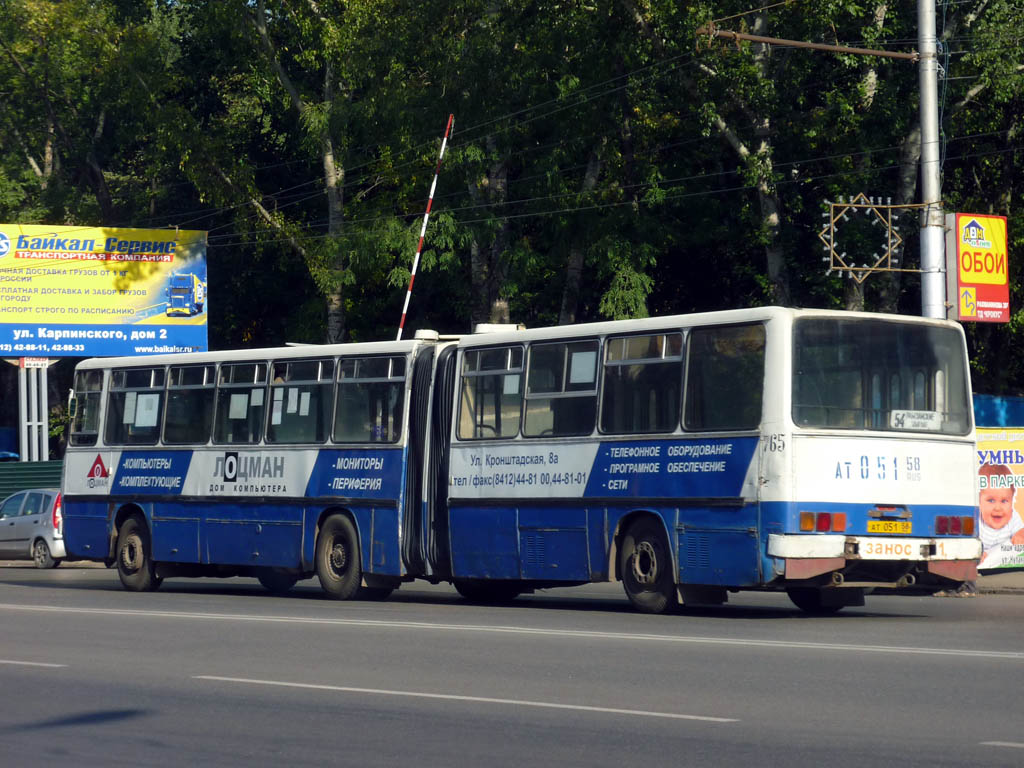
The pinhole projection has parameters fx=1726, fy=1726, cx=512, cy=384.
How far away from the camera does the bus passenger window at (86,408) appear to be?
78.5 ft

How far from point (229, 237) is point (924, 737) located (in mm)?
42599

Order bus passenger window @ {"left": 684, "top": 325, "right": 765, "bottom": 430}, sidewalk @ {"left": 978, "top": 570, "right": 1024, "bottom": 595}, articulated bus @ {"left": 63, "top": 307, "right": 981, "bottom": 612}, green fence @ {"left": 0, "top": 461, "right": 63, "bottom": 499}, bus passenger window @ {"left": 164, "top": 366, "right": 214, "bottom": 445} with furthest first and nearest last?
green fence @ {"left": 0, "top": 461, "right": 63, "bottom": 499} → bus passenger window @ {"left": 164, "top": 366, "right": 214, "bottom": 445} → sidewalk @ {"left": 978, "top": 570, "right": 1024, "bottom": 595} → bus passenger window @ {"left": 684, "top": 325, "right": 765, "bottom": 430} → articulated bus @ {"left": 63, "top": 307, "right": 981, "bottom": 612}

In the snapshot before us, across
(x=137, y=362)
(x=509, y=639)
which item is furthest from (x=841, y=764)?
(x=137, y=362)

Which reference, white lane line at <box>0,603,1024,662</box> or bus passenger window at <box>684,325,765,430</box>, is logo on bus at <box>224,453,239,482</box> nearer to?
white lane line at <box>0,603,1024,662</box>

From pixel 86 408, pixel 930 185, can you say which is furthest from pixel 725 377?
pixel 86 408

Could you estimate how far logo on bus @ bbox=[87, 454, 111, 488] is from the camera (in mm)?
23453

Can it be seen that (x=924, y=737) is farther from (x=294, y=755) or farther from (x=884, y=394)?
(x=884, y=394)

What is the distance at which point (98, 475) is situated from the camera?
23609 mm

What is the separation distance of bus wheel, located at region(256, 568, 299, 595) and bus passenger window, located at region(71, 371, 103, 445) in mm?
3114

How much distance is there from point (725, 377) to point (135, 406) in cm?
1011

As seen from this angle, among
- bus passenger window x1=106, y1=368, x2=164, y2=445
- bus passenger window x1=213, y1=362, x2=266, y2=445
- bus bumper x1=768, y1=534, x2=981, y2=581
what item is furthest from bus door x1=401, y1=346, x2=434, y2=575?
bus bumper x1=768, y1=534, x2=981, y2=581

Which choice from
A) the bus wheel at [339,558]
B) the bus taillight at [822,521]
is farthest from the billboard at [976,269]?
the bus wheel at [339,558]

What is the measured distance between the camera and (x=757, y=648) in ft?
41.9

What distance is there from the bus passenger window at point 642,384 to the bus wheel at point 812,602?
7.46ft
